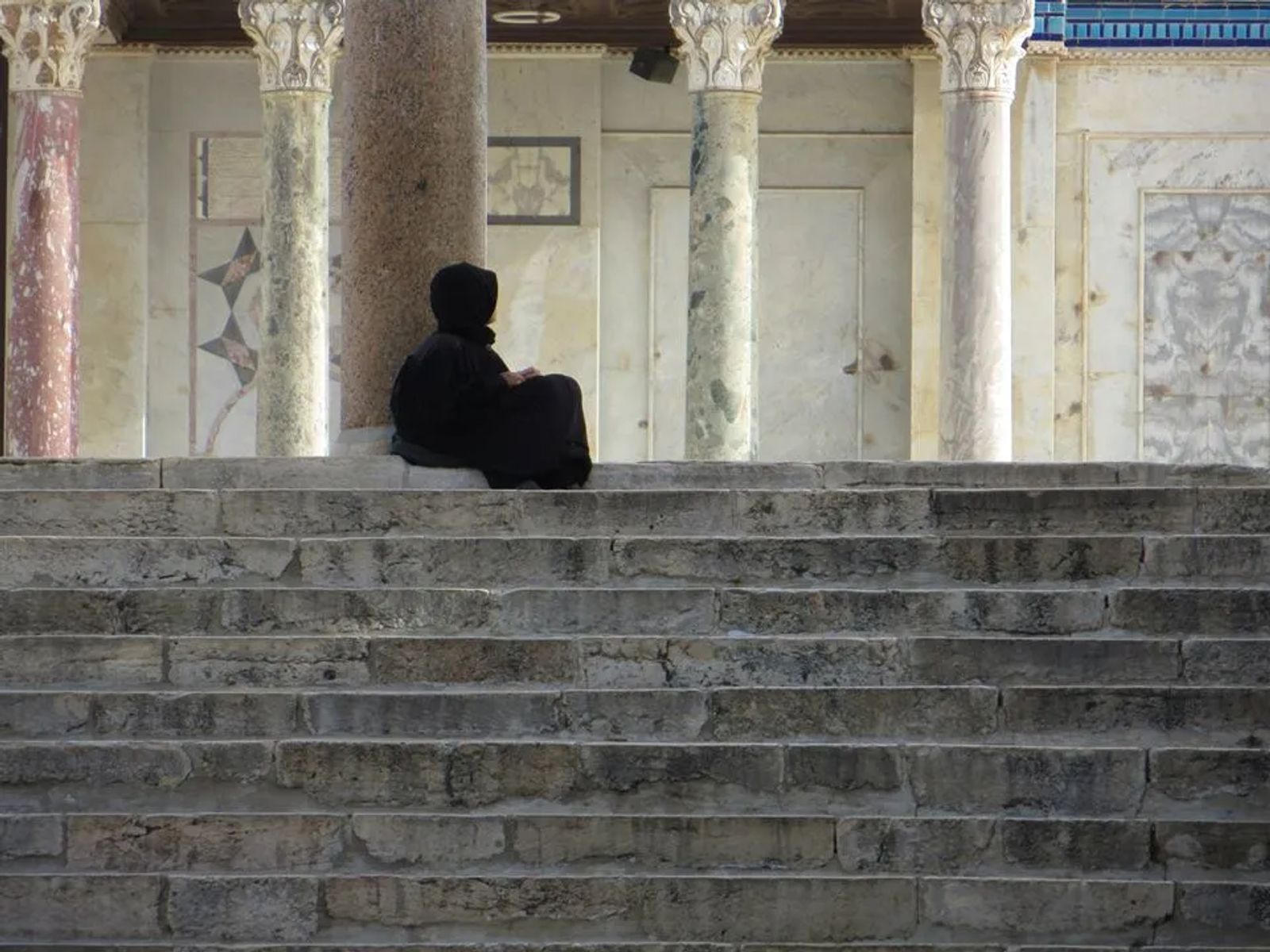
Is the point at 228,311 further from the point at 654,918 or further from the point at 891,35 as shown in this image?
the point at 654,918

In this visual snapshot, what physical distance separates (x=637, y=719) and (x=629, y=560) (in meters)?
0.87

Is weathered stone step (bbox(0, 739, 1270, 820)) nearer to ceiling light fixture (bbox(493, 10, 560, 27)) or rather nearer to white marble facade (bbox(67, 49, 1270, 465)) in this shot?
white marble facade (bbox(67, 49, 1270, 465))

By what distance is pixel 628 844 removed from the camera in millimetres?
8070

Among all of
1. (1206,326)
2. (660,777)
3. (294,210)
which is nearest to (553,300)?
(294,210)

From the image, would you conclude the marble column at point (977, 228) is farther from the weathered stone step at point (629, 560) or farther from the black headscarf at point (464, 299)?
the weathered stone step at point (629, 560)

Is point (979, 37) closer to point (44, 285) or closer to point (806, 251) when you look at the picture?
point (806, 251)

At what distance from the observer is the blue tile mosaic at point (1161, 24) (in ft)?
62.0

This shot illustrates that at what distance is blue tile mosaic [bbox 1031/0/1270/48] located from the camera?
18.9 metres

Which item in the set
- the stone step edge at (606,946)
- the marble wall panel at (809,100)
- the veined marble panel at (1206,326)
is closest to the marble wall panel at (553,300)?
the marble wall panel at (809,100)

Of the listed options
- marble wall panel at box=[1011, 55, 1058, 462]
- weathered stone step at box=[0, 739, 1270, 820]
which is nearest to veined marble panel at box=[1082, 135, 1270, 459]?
marble wall panel at box=[1011, 55, 1058, 462]

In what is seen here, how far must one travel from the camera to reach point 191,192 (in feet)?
63.8

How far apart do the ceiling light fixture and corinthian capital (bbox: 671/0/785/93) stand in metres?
1.69

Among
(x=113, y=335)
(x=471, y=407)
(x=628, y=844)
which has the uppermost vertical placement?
(x=113, y=335)

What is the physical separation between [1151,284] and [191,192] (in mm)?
5844
